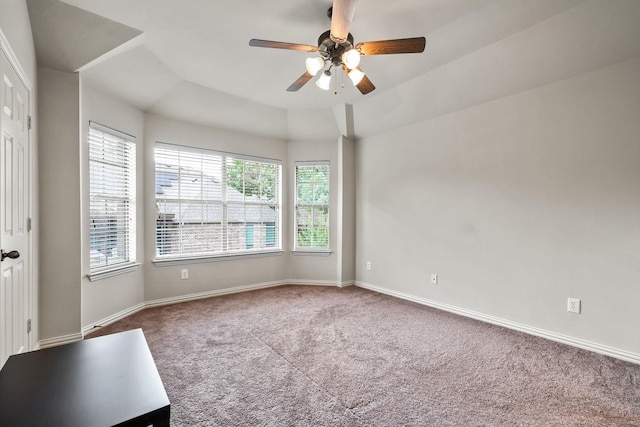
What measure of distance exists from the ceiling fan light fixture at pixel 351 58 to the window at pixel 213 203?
2.70 metres

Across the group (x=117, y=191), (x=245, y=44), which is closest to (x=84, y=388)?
(x=245, y=44)

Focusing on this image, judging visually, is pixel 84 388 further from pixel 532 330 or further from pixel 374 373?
pixel 532 330

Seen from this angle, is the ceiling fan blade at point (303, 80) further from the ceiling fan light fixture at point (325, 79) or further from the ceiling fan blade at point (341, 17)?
the ceiling fan blade at point (341, 17)

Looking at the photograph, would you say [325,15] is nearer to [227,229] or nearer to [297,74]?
[297,74]

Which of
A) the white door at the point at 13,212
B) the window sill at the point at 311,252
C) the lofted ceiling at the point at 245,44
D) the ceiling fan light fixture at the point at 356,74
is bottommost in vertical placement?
the window sill at the point at 311,252

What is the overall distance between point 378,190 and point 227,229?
7.79 ft

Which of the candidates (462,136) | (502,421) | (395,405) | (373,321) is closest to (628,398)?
(502,421)

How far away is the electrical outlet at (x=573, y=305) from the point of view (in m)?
2.59

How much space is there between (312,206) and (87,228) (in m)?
2.98

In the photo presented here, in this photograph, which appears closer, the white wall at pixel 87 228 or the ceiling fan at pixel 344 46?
the ceiling fan at pixel 344 46

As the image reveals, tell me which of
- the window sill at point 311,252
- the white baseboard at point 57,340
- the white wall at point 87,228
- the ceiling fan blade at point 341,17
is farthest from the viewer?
the window sill at point 311,252

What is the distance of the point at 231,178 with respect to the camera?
14.3 feet

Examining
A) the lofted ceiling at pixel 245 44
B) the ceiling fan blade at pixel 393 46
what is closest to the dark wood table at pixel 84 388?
the ceiling fan blade at pixel 393 46

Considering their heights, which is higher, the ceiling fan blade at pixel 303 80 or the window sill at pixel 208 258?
the ceiling fan blade at pixel 303 80
